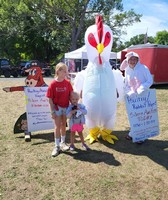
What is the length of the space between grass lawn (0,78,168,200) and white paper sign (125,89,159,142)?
22 cm

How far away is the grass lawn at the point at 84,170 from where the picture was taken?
3.40 m

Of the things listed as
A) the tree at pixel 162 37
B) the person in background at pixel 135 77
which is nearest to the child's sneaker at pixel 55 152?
the person in background at pixel 135 77

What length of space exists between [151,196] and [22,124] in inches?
125

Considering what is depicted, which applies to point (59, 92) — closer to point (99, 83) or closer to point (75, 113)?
point (75, 113)

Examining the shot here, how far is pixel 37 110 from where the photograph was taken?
5.66m

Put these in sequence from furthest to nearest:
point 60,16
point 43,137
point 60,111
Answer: point 60,16
point 43,137
point 60,111

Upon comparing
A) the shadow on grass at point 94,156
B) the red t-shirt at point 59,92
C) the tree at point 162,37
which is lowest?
the shadow on grass at point 94,156

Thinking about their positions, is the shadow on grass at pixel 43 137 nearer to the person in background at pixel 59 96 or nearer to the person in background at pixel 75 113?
the person in background at pixel 59 96

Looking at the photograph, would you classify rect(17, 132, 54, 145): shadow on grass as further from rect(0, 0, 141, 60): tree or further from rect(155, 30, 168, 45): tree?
rect(155, 30, 168, 45): tree

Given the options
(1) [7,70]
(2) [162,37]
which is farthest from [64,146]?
(2) [162,37]

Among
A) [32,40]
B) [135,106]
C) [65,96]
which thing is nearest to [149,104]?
[135,106]

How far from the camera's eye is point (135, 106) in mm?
5035

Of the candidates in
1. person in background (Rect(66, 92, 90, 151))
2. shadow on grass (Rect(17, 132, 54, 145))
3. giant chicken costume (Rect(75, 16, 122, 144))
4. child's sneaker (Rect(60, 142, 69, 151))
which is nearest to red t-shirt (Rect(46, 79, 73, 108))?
person in background (Rect(66, 92, 90, 151))

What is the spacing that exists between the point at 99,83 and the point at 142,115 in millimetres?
962
